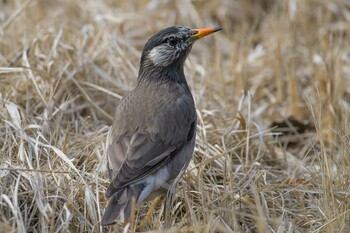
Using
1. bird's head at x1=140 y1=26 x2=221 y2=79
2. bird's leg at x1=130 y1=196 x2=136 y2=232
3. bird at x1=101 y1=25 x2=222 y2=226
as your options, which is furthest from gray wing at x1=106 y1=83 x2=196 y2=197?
bird's head at x1=140 y1=26 x2=221 y2=79

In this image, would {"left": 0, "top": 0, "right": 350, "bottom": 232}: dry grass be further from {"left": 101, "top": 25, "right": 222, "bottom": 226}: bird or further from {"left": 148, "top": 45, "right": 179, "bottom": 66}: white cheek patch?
{"left": 148, "top": 45, "right": 179, "bottom": 66}: white cheek patch

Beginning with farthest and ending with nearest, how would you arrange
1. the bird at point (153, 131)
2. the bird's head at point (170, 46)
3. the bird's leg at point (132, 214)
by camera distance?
the bird's head at point (170, 46) < the bird at point (153, 131) < the bird's leg at point (132, 214)

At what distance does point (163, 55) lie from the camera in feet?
18.9

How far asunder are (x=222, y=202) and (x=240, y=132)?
1.36m

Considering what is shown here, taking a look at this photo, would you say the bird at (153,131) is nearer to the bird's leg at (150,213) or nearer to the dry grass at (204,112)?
the bird's leg at (150,213)

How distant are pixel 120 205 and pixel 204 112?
1.84 metres

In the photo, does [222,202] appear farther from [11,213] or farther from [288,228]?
[11,213]

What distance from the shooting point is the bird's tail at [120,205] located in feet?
14.5

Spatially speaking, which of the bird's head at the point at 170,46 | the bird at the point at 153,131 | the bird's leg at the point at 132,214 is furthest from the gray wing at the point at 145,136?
the bird's head at the point at 170,46

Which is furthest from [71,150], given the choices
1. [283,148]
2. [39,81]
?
[283,148]

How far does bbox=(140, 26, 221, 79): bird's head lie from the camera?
225 inches

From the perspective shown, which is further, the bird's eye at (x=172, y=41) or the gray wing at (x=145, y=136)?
the bird's eye at (x=172, y=41)

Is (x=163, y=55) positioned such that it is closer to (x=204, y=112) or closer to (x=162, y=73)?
(x=162, y=73)

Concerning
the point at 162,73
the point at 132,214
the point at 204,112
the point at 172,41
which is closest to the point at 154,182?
the point at 132,214
